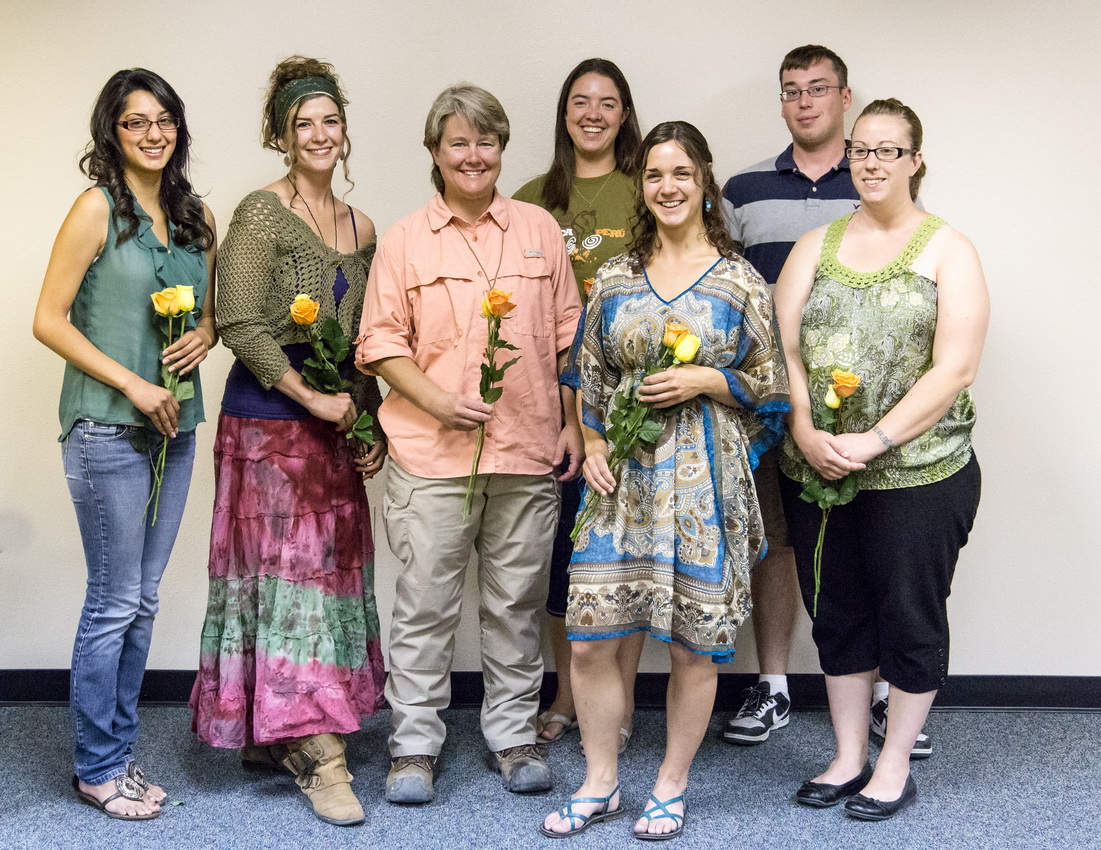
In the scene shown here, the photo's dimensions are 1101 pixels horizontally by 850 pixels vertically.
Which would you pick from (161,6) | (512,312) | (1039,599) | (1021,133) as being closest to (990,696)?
(1039,599)

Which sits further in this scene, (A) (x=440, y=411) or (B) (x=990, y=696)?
(B) (x=990, y=696)

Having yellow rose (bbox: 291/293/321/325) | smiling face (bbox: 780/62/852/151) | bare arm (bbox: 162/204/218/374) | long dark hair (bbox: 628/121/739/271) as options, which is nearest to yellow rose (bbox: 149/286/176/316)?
bare arm (bbox: 162/204/218/374)

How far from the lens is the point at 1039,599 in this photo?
3.44 meters

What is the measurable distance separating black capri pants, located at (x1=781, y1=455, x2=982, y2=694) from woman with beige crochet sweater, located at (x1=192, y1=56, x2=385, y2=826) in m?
1.22

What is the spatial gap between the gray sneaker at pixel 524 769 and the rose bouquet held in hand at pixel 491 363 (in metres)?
0.69

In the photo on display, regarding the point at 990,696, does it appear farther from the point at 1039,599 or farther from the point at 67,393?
the point at 67,393

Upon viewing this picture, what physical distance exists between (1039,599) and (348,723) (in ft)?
7.47

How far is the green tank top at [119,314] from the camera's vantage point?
8.08 ft

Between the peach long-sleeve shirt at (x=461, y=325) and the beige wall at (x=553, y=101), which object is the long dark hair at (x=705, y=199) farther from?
the beige wall at (x=553, y=101)

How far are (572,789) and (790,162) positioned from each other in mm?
1876

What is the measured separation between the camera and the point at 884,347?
8.09 ft

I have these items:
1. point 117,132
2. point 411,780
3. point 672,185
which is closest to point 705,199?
point 672,185

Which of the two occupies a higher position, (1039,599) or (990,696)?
(1039,599)

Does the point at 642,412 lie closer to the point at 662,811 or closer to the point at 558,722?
the point at 662,811
